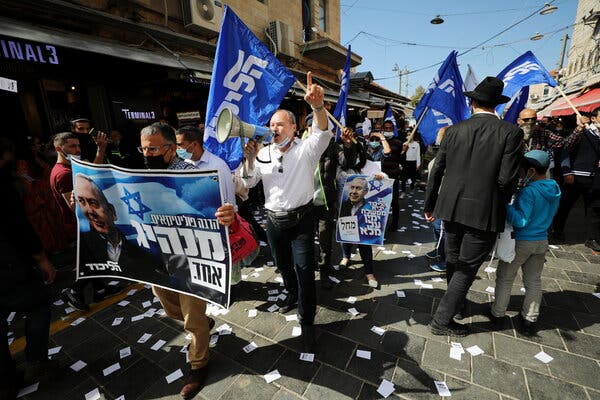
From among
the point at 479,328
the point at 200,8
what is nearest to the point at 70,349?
the point at 479,328

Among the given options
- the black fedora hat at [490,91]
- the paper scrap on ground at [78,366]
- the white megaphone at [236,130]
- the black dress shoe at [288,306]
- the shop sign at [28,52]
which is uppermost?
the shop sign at [28,52]

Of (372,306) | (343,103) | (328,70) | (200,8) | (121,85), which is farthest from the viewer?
(328,70)

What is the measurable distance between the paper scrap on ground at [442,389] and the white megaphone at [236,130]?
2578 millimetres

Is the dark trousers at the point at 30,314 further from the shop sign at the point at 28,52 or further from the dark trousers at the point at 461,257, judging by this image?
the shop sign at the point at 28,52

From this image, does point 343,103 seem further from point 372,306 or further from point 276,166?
point 372,306

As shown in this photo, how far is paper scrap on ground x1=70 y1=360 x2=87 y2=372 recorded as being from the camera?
269 cm

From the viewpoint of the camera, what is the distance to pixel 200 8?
27.7ft

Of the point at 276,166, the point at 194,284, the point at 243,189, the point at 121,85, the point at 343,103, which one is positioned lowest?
the point at 194,284

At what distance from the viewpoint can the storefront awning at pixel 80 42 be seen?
4430 millimetres

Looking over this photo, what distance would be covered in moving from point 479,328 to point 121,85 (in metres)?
9.06

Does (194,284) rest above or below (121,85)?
below

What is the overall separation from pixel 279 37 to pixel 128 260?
1186cm

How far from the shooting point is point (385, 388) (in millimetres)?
2299

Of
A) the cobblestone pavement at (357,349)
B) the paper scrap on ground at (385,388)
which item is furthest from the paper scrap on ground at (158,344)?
the paper scrap on ground at (385,388)
